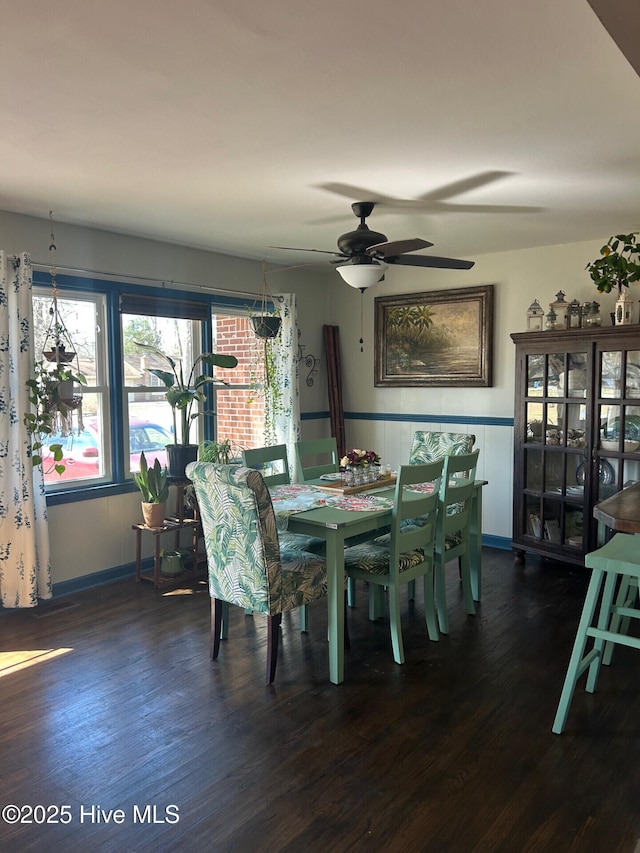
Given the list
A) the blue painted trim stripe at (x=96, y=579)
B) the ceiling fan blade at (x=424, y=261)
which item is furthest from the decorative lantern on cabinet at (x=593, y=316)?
the blue painted trim stripe at (x=96, y=579)

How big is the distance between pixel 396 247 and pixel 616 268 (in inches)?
73.7

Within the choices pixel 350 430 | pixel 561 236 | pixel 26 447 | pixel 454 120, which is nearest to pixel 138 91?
pixel 454 120

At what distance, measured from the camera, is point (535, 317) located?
15.7ft

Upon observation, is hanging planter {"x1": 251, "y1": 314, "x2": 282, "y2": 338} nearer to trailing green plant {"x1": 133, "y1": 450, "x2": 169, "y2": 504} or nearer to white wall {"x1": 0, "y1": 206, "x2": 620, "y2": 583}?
white wall {"x1": 0, "y1": 206, "x2": 620, "y2": 583}

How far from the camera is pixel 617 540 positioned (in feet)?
9.27

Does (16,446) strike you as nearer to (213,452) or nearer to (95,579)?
(95,579)

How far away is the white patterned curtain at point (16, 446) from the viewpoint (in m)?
3.77

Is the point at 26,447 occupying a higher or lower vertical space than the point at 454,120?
lower

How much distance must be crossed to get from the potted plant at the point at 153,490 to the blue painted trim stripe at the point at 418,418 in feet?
6.15

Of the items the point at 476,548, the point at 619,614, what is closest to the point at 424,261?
the point at 476,548

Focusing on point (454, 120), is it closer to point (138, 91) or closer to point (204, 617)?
point (138, 91)

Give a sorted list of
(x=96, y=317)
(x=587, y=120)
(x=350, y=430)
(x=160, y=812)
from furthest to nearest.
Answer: (x=350, y=430) → (x=96, y=317) → (x=587, y=120) → (x=160, y=812)

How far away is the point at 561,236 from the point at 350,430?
2.61 metres

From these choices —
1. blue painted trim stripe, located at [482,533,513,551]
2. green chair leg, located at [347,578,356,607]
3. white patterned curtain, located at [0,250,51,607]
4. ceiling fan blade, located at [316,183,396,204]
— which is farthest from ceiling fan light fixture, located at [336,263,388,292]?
blue painted trim stripe, located at [482,533,513,551]
